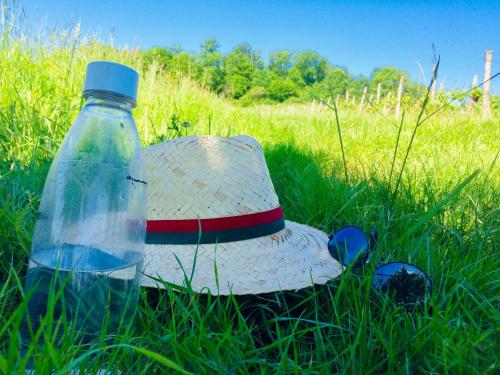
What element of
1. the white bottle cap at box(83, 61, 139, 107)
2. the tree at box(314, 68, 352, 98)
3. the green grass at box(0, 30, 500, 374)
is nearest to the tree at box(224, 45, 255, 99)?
the green grass at box(0, 30, 500, 374)

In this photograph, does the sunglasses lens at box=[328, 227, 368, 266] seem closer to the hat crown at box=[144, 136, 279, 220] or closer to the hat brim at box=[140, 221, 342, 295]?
the hat brim at box=[140, 221, 342, 295]

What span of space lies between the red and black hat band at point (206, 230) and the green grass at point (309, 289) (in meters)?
0.18

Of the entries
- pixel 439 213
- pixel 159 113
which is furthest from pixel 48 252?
pixel 159 113

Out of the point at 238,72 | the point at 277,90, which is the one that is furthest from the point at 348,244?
the point at 238,72

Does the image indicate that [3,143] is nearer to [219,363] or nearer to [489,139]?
[219,363]

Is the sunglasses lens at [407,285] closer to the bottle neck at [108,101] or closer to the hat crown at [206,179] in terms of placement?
the hat crown at [206,179]

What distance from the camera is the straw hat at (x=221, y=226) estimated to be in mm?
1192

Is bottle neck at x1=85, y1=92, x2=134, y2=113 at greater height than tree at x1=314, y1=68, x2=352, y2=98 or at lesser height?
lesser

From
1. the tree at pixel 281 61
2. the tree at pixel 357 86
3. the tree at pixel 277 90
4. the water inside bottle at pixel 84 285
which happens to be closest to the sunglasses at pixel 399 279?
the water inside bottle at pixel 84 285

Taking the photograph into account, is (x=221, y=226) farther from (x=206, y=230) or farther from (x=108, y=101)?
(x=108, y=101)

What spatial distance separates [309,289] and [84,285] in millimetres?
685

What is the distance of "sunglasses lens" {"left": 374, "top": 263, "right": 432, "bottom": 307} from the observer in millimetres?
1165

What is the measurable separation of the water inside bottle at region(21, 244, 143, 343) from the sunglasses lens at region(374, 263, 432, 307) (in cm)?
72

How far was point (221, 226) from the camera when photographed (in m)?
1.29
